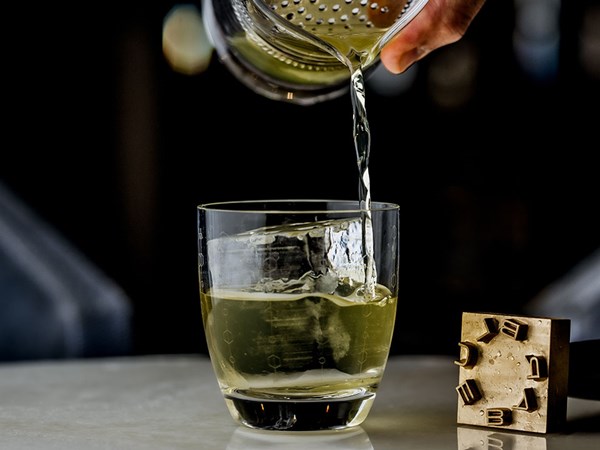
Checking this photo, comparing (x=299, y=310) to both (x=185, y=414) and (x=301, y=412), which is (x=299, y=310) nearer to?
(x=301, y=412)

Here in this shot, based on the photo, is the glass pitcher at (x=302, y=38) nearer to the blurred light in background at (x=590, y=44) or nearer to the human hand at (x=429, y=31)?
the human hand at (x=429, y=31)

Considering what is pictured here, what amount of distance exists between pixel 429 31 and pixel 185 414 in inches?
19.9

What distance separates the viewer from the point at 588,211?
3066 millimetres

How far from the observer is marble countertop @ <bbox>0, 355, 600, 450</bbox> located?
92cm

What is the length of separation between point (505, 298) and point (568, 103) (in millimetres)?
575

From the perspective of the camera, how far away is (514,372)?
95 cm

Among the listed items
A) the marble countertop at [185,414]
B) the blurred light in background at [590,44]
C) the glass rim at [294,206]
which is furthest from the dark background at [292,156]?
the glass rim at [294,206]

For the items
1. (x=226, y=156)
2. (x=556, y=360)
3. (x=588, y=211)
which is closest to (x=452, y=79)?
(x=588, y=211)

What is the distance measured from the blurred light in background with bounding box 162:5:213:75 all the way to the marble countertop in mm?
1730

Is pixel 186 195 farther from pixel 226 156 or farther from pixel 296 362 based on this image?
pixel 296 362

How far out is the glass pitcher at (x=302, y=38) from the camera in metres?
1.03

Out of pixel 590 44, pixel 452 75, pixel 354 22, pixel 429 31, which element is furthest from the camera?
pixel 452 75

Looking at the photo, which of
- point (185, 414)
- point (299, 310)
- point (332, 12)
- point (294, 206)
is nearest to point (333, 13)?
point (332, 12)

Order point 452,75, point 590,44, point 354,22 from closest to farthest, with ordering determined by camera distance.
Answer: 1. point 354,22
2. point 590,44
3. point 452,75
